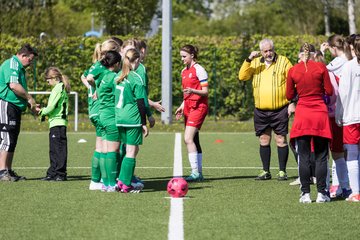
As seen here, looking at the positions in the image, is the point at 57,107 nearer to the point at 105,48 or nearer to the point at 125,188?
the point at 105,48

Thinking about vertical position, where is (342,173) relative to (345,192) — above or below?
above

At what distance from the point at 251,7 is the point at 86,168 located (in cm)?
5253

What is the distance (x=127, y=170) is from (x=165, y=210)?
1.59 m

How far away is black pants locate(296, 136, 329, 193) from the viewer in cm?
1080

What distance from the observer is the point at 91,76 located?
12180 mm

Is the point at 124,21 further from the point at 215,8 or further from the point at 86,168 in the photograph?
the point at 215,8

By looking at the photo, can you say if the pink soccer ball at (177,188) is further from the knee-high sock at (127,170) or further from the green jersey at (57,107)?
the green jersey at (57,107)

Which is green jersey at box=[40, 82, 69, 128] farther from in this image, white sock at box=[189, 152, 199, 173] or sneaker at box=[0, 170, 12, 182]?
white sock at box=[189, 152, 199, 173]

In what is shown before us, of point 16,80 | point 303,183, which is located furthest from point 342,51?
point 16,80

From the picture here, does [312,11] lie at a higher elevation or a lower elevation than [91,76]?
higher

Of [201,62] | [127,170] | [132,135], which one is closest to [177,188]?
[127,170]

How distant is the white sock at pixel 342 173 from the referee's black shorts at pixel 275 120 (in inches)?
82.7

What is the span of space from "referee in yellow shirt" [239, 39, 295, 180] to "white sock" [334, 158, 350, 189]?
2.10 metres

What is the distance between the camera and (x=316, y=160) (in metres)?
10.9
